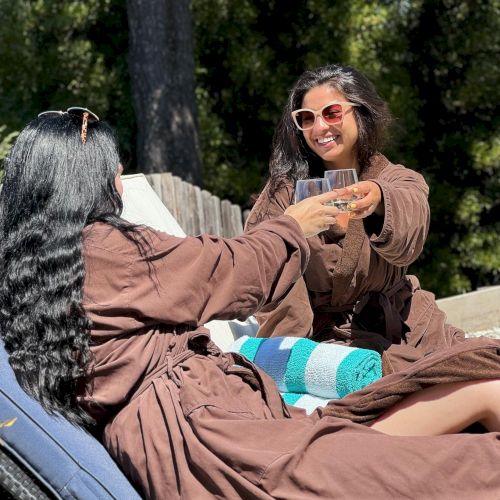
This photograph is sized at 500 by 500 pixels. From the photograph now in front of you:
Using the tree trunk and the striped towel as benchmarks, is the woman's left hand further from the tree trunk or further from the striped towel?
the tree trunk

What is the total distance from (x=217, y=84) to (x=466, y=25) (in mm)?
2764

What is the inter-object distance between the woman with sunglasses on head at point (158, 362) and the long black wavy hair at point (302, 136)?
137 centimetres

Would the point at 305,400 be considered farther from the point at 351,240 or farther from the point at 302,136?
the point at 302,136

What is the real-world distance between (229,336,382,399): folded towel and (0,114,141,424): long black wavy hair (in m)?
1.07

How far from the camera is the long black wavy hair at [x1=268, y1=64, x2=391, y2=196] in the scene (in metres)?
4.30

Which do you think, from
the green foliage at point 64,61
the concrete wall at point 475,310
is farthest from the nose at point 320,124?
the green foliage at point 64,61

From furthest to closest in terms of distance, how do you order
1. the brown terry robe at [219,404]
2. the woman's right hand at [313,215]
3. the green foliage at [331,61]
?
1. the green foliage at [331,61]
2. the woman's right hand at [313,215]
3. the brown terry robe at [219,404]

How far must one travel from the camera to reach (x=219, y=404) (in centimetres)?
291

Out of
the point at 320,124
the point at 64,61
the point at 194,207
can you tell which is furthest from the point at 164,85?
the point at 320,124

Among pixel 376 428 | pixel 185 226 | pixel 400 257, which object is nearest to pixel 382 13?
pixel 185 226

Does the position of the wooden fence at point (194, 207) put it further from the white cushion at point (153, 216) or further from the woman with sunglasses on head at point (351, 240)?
the woman with sunglasses on head at point (351, 240)

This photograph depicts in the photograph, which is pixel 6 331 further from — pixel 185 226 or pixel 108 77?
pixel 108 77

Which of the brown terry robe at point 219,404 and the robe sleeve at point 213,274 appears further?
the robe sleeve at point 213,274

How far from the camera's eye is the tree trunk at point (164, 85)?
33.1 ft
